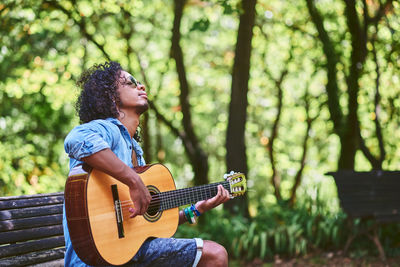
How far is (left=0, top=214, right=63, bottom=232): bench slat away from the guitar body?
0.85 metres

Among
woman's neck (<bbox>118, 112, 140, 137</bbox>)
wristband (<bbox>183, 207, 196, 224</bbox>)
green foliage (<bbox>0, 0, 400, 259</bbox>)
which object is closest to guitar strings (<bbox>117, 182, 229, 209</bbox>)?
wristband (<bbox>183, 207, 196, 224</bbox>)

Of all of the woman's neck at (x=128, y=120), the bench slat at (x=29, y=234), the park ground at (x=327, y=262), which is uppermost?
the woman's neck at (x=128, y=120)

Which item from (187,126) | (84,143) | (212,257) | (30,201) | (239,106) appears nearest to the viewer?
(84,143)

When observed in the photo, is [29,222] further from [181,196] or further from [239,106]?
[239,106]

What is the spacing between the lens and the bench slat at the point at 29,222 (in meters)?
2.87

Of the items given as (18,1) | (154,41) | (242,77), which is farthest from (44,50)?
(242,77)

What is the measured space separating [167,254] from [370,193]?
397 centimetres

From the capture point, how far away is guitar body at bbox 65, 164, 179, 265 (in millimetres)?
2252

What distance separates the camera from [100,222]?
2309 mm

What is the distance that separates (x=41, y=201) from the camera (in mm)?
3186

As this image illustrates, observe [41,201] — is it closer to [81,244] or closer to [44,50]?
[81,244]

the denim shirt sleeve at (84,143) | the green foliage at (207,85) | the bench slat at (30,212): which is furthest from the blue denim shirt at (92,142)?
the green foliage at (207,85)

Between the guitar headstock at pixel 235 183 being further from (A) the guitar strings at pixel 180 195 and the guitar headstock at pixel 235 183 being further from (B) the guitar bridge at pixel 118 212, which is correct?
(B) the guitar bridge at pixel 118 212

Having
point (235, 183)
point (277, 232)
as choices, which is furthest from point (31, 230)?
point (277, 232)
